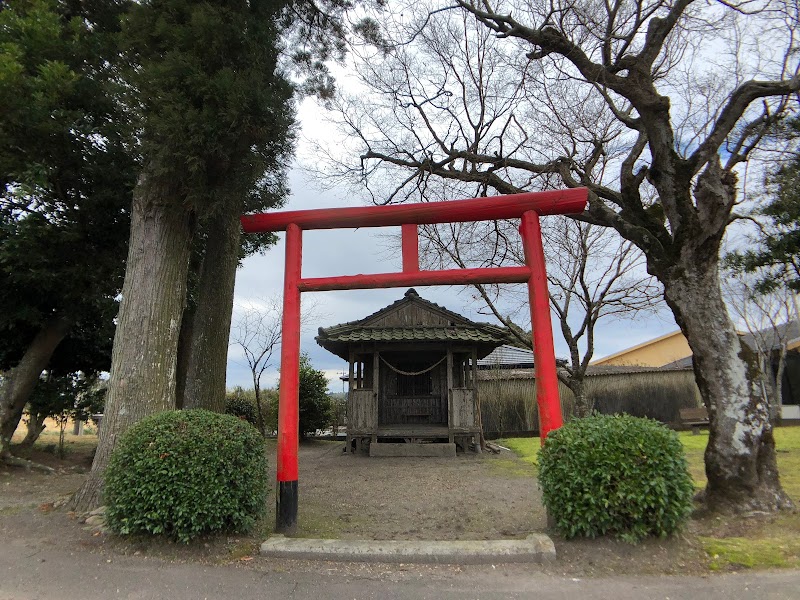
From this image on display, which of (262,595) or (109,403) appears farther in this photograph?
(109,403)

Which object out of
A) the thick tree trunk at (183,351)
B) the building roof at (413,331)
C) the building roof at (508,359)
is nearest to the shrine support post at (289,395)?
the thick tree trunk at (183,351)

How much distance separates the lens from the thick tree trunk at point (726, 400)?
16.4ft

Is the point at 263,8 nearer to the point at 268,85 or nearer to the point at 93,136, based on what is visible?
the point at 268,85

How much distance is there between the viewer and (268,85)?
6.56 m

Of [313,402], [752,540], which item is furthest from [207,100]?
Answer: [313,402]

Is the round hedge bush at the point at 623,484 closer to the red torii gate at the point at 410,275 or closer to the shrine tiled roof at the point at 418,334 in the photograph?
the red torii gate at the point at 410,275

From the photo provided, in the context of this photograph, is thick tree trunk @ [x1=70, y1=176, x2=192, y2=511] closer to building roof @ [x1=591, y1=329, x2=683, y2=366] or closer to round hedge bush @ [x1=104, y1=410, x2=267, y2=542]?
round hedge bush @ [x1=104, y1=410, x2=267, y2=542]

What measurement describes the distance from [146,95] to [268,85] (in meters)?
1.56

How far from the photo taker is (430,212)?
5438 millimetres

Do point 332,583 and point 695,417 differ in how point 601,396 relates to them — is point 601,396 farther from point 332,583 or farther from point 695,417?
point 332,583

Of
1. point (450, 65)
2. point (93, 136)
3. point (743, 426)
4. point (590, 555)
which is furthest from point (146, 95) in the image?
point (743, 426)

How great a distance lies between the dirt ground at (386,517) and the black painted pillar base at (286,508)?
0.62 feet

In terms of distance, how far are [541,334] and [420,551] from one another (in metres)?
2.42

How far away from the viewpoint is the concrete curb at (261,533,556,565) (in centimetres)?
403
